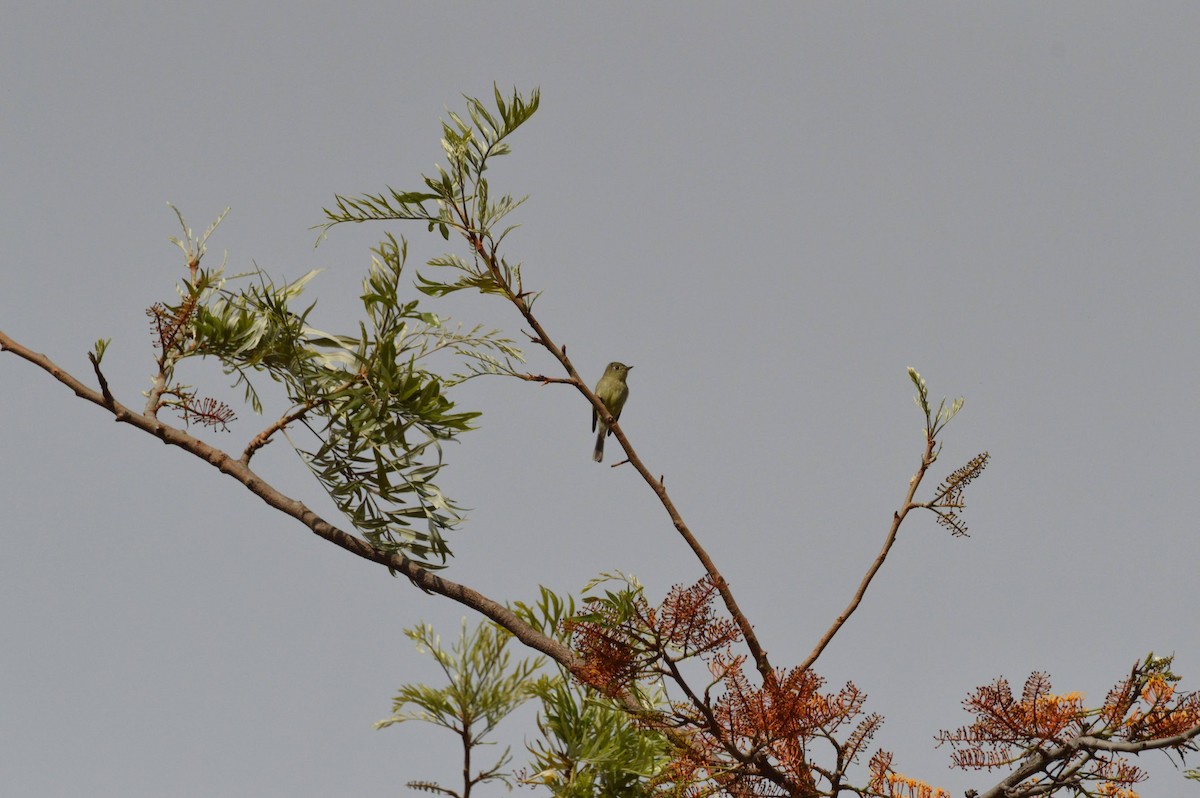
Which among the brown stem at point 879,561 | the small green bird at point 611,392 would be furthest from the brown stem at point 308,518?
the small green bird at point 611,392

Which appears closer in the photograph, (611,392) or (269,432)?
(269,432)

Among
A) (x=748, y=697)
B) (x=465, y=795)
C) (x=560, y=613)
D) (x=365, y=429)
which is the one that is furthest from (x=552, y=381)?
(x=465, y=795)

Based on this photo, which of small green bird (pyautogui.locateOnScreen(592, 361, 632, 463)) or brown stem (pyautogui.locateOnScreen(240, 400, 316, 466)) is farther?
small green bird (pyautogui.locateOnScreen(592, 361, 632, 463))

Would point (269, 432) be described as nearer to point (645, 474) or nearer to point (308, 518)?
point (308, 518)

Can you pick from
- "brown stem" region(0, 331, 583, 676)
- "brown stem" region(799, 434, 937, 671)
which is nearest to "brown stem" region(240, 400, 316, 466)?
"brown stem" region(0, 331, 583, 676)

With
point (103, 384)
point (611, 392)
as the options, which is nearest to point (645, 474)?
point (103, 384)

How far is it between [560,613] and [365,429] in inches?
38.3

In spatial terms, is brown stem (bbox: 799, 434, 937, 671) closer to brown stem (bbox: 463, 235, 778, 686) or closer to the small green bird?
brown stem (bbox: 463, 235, 778, 686)

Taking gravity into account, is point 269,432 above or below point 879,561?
above

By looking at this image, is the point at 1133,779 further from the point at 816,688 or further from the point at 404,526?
the point at 404,526

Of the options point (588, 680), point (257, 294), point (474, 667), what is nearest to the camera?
point (588, 680)

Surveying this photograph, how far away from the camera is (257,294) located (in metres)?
3.72

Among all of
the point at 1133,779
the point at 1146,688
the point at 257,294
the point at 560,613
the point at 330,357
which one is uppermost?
the point at 257,294

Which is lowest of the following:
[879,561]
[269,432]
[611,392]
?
[879,561]
